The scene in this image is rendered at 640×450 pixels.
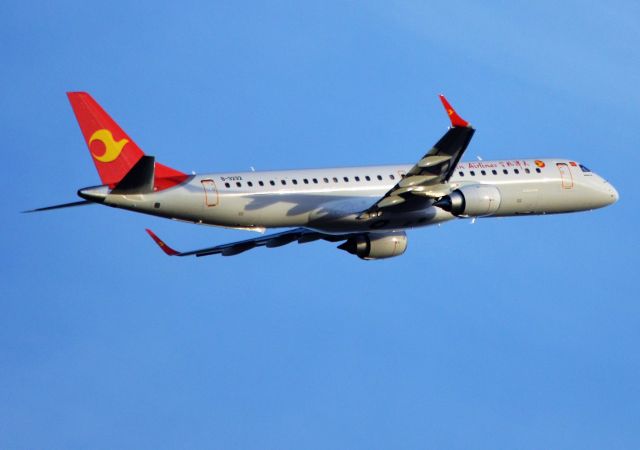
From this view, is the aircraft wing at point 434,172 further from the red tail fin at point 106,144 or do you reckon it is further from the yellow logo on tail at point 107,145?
the yellow logo on tail at point 107,145

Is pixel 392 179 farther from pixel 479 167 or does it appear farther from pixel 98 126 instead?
pixel 98 126

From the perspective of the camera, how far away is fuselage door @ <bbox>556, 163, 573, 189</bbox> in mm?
75312

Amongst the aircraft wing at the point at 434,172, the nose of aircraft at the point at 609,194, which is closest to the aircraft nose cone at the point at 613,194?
the nose of aircraft at the point at 609,194

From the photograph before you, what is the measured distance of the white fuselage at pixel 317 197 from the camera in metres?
66.5

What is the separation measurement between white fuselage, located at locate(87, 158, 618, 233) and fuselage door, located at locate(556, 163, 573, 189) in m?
1.09

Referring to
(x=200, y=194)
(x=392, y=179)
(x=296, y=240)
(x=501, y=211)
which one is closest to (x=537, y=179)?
(x=501, y=211)

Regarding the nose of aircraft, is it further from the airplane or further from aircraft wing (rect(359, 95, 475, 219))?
aircraft wing (rect(359, 95, 475, 219))

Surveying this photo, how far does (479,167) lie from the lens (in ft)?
240

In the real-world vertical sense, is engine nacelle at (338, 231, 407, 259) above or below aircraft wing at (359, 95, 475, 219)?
below

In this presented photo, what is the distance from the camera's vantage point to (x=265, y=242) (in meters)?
73.6

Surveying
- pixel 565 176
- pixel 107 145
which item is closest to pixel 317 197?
pixel 107 145

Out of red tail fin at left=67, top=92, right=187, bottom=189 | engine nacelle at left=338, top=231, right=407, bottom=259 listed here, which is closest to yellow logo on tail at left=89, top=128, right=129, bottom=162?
red tail fin at left=67, top=92, right=187, bottom=189

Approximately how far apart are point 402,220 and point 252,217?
7.15 meters

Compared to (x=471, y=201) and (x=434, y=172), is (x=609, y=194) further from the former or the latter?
(x=434, y=172)
